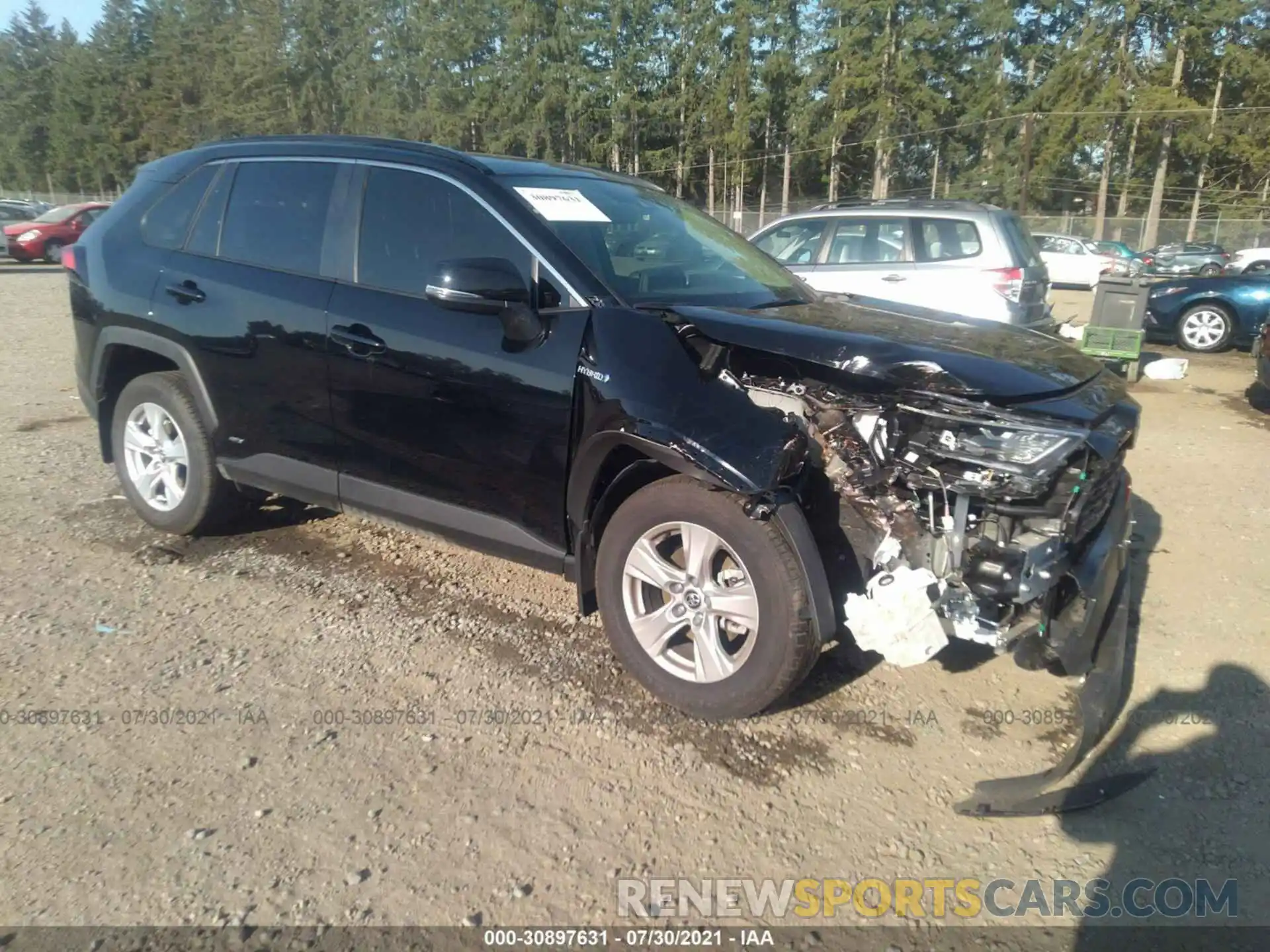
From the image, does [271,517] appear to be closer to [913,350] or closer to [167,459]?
[167,459]

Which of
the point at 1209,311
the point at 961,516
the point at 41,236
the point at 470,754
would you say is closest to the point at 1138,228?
the point at 1209,311

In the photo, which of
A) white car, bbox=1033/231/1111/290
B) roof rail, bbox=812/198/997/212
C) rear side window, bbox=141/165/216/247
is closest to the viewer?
rear side window, bbox=141/165/216/247

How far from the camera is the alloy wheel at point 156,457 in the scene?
4.53 m

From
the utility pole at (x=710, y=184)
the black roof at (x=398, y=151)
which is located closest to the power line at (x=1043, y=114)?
the utility pole at (x=710, y=184)

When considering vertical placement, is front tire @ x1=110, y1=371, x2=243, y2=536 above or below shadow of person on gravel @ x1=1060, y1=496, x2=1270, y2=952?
Result: above

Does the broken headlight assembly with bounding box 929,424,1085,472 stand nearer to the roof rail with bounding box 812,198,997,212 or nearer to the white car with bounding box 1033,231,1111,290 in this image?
the roof rail with bounding box 812,198,997,212

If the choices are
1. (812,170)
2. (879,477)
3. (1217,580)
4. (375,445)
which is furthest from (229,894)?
(812,170)

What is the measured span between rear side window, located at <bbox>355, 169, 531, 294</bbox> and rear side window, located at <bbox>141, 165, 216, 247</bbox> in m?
1.13

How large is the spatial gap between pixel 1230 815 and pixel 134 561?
4.59 m

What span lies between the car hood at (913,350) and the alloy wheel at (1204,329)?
1060 cm

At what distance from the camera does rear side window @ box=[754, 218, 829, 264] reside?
31.4 feet

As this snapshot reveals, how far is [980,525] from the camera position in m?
2.81

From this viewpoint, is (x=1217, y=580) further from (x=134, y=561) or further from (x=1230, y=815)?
(x=134, y=561)

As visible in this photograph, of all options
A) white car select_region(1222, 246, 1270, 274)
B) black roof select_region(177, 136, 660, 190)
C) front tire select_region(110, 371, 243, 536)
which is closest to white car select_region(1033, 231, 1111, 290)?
white car select_region(1222, 246, 1270, 274)
